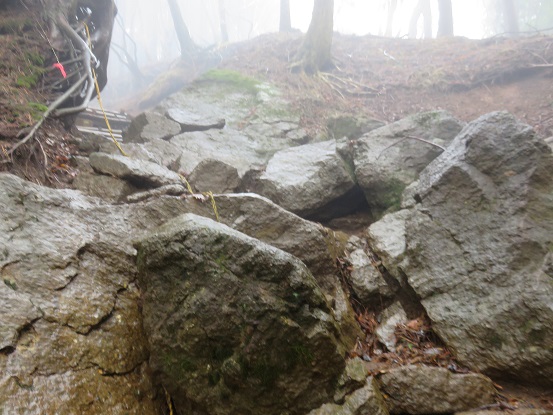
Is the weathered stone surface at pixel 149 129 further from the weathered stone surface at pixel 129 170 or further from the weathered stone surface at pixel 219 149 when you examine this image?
the weathered stone surface at pixel 129 170

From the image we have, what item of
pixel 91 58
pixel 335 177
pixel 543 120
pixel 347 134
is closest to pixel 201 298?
pixel 335 177

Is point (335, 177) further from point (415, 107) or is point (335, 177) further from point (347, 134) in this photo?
point (415, 107)

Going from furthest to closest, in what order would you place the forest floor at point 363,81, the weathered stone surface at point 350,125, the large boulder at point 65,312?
the weathered stone surface at point 350,125
the forest floor at point 363,81
the large boulder at point 65,312

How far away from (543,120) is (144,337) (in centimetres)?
955

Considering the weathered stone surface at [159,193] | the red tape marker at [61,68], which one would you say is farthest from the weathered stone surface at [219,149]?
the red tape marker at [61,68]

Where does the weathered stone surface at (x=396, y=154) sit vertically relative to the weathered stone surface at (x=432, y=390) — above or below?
above

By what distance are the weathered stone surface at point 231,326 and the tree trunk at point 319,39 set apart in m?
12.0

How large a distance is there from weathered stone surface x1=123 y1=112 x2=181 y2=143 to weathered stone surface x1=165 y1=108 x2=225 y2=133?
489mm

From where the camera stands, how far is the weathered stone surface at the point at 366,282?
148 inches

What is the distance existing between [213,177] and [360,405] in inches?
150

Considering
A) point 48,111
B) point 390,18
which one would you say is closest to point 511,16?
point 390,18

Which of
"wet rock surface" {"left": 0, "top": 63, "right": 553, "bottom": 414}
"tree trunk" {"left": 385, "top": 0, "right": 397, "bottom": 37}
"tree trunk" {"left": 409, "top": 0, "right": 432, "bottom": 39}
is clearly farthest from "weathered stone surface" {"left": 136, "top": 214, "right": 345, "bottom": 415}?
"tree trunk" {"left": 385, "top": 0, "right": 397, "bottom": 37}

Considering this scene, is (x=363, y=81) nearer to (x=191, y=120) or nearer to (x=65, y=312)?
(x=191, y=120)

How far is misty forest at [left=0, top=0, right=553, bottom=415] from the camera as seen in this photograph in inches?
95.6
